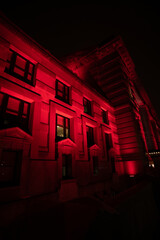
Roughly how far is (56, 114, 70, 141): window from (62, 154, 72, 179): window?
1.45 m

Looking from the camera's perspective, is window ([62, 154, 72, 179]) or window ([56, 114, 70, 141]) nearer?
window ([62, 154, 72, 179])

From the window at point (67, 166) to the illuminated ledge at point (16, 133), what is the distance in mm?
3173

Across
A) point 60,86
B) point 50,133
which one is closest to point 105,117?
point 60,86

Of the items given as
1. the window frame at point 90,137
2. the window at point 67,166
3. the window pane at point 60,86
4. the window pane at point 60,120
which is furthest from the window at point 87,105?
the window at point 67,166

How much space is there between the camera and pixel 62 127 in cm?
904

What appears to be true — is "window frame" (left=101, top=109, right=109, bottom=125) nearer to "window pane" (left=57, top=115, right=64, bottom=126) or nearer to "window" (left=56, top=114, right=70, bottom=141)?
"window" (left=56, top=114, right=70, bottom=141)

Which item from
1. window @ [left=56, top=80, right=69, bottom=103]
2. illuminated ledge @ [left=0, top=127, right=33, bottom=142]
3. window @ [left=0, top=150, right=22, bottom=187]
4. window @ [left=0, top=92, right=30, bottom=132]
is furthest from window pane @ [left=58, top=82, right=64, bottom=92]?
window @ [left=0, top=150, right=22, bottom=187]

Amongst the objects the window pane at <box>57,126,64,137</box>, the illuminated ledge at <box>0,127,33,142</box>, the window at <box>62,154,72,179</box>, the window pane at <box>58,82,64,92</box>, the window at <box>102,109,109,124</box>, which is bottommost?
the window at <box>62,154,72,179</box>

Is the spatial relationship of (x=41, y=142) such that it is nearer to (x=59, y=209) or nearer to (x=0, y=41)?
(x=59, y=209)

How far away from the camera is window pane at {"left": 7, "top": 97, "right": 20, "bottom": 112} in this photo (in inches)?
258

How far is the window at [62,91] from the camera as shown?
9.68 meters

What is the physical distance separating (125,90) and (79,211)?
53.7 feet

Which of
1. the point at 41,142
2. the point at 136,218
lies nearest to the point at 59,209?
the point at 136,218

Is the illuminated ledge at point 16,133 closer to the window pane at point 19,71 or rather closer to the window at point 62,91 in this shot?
the window pane at point 19,71
